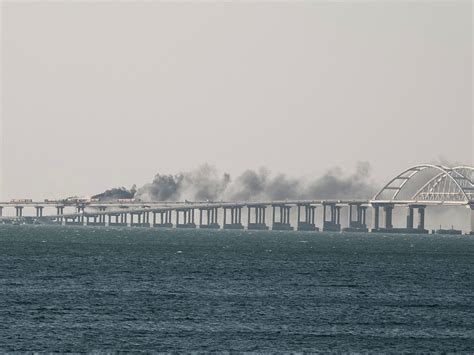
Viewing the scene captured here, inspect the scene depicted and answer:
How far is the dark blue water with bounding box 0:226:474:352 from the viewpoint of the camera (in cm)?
7169

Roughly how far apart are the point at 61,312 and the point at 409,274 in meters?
60.4

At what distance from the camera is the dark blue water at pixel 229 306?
71.7 meters

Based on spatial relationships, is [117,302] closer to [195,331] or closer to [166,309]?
[166,309]

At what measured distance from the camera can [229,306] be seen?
90.0 metres

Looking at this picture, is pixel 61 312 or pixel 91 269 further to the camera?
pixel 91 269

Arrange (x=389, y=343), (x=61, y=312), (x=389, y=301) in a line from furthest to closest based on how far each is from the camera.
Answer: (x=389, y=301) < (x=61, y=312) < (x=389, y=343)

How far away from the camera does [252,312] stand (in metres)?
86.7

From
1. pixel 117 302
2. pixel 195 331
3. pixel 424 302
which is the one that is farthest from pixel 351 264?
pixel 195 331

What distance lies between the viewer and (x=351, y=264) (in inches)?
6176

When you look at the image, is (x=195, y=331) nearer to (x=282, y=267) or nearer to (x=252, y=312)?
(x=252, y=312)

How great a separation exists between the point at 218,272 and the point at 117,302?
123 ft

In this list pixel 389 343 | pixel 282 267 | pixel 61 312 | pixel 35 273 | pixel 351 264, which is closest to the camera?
pixel 389 343

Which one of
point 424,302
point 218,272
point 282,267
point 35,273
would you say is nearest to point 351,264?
point 282,267

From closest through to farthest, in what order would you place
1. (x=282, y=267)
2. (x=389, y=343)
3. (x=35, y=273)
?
(x=389, y=343) < (x=35, y=273) < (x=282, y=267)
